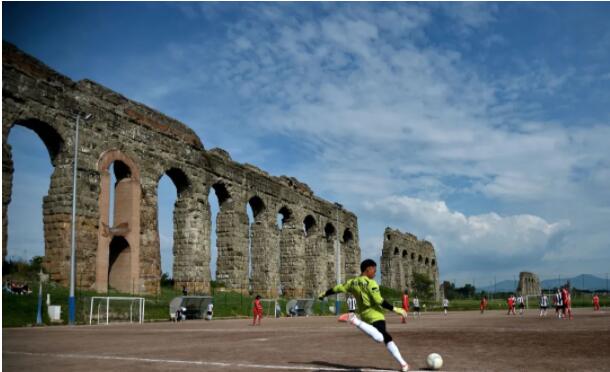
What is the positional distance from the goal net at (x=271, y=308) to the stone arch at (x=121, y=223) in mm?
8281

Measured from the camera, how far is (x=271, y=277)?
41344 mm

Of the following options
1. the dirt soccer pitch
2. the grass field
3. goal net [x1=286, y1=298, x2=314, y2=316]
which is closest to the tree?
goal net [x1=286, y1=298, x2=314, y2=316]

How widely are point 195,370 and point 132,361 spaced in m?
1.68

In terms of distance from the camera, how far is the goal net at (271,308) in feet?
111

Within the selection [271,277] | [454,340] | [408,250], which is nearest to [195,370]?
[454,340]

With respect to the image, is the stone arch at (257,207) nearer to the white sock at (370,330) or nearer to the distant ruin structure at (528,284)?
the white sock at (370,330)

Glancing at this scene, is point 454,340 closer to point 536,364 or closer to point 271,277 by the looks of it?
point 536,364

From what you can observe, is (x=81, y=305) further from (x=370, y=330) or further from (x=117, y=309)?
(x=370, y=330)

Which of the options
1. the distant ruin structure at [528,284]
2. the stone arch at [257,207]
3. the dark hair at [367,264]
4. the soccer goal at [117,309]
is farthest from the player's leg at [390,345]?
the distant ruin structure at [528,284]

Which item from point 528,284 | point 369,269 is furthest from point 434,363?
point 528,284

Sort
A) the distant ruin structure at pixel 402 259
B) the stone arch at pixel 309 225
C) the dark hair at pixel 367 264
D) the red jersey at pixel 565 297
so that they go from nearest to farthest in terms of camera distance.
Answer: the dark hair at pixel 367 264, the red jersey at pixel 565 297, the stone arch at pixel 309 225, the distant ruin structure at pixel 402 259

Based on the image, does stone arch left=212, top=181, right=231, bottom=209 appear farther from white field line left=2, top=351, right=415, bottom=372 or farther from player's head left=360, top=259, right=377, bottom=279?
player's head left=360, top=259, right=377, bottom=279

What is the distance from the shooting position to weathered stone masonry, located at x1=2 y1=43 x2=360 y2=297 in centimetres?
2511

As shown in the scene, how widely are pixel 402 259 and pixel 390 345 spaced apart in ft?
213
